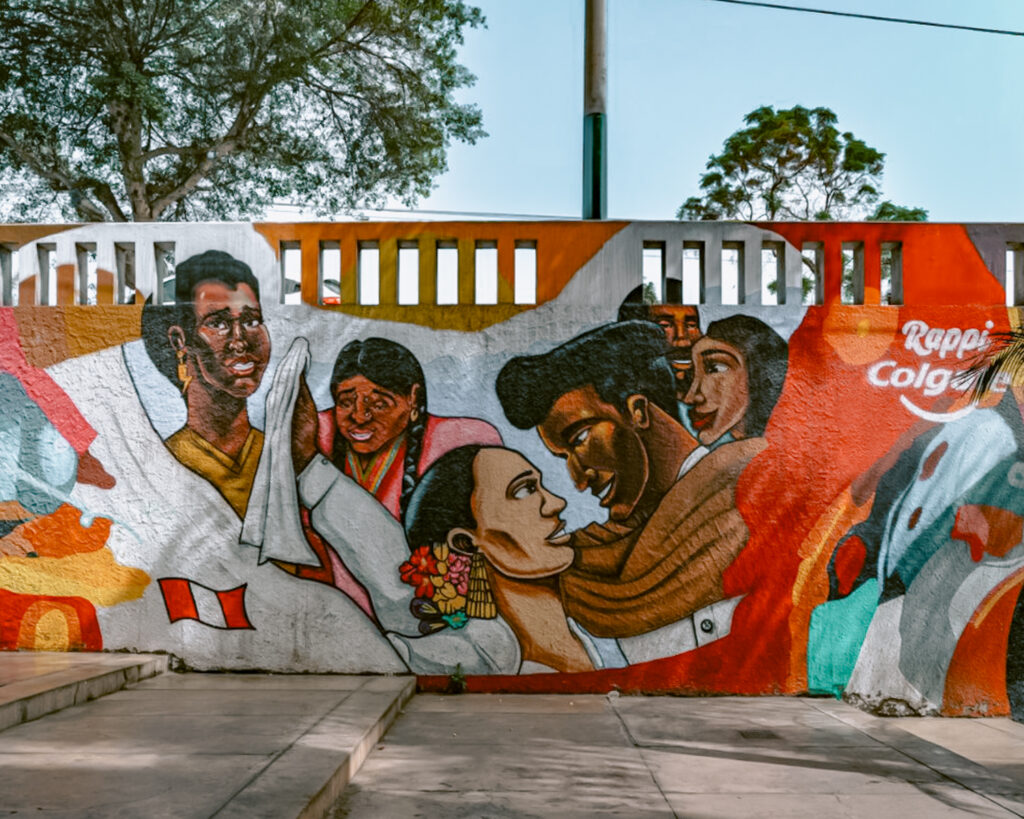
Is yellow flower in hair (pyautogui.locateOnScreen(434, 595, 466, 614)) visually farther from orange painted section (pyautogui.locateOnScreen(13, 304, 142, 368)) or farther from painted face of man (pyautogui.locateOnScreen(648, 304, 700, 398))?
orange painted section (pyautogui.locateOnScreen(13, 304, 142, 368))

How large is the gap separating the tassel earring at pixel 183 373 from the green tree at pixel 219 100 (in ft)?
38.5

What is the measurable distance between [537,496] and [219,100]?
14.5 meters

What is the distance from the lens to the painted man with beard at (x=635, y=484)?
20.2 feet

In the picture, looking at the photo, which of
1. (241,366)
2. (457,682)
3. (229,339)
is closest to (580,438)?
(457,682)

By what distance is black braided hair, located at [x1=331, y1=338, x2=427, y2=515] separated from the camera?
6.23m

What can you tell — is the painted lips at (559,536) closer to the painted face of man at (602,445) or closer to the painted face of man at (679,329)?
the painted face of man at (602,445)

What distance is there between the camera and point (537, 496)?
245 inches

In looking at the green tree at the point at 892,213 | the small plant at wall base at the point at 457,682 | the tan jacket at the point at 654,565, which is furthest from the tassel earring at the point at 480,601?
the green tree at the point at 892,213

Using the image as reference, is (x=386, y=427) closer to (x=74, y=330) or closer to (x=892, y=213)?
(x=74, y=330)

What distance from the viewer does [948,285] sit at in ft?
20.8

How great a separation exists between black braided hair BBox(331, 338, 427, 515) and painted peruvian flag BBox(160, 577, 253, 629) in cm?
122

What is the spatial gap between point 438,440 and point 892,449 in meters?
3.19

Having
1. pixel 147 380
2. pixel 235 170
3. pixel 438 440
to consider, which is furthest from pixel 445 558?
pixel 235 170

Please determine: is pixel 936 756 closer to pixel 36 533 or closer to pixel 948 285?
pixel 948 285
